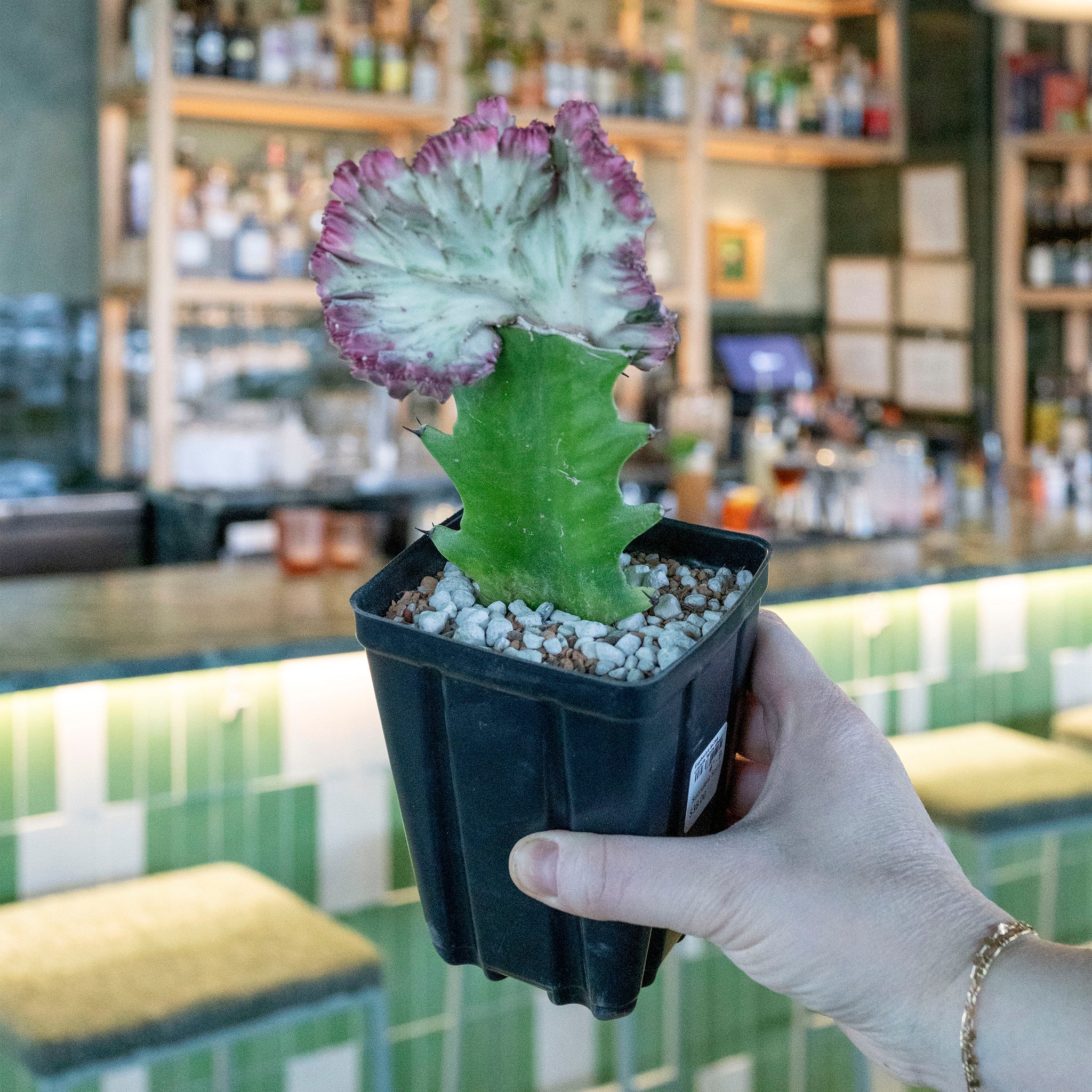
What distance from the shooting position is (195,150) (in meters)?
4.03

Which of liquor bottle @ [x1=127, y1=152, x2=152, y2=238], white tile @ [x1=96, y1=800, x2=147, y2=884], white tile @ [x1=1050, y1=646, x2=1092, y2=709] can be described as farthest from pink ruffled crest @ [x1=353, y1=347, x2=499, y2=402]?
liquor bottle @ [x1=127, y1=152, x2=152, y2=238]

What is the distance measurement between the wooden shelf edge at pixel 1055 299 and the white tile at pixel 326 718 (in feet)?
10.7

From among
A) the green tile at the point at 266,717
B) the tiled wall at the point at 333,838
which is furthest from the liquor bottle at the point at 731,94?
the green tile at the point at 266,717

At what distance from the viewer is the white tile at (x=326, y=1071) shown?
2.05m

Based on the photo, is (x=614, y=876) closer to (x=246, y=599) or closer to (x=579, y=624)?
(x=579, y=624)

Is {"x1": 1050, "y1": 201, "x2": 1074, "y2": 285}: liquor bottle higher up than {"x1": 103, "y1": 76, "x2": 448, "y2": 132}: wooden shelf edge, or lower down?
lower down

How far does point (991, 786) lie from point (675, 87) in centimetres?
279

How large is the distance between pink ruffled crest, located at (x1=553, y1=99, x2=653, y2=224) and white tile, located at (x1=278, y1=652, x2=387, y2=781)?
155 centimetres

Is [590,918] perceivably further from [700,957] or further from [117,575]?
[117,575]

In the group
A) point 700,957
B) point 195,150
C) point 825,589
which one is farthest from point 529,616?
point 195,150

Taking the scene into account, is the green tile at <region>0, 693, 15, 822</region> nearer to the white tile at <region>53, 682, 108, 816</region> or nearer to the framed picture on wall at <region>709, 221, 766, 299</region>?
the white tile at <region>53, 682, 108, 816</region>

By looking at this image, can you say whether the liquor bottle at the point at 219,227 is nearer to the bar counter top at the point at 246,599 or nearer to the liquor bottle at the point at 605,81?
the liquor bottle at the point at 605,81

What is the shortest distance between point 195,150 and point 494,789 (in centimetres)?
381

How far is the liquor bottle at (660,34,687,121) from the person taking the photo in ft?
14.1
